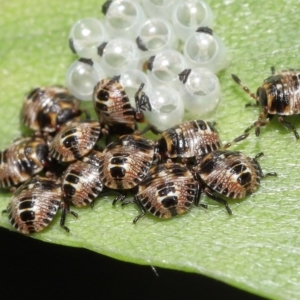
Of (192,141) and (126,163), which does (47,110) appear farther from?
(192,141)

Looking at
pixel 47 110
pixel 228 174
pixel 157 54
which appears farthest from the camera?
pixel 47 110

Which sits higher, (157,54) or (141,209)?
(157,54)

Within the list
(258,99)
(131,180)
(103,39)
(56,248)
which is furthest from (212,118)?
(56,248)

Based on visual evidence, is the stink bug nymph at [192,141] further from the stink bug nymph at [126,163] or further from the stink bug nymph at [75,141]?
the stink bug nymph at [75,141]

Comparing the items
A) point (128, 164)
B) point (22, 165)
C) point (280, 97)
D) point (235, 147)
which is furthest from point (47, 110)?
point (280, 97)

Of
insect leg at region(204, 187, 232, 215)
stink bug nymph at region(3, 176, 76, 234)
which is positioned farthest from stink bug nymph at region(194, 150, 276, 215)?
stink bug nymph at region(3, 176, 76, 234)
